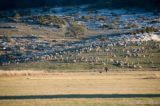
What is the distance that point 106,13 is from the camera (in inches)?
4614

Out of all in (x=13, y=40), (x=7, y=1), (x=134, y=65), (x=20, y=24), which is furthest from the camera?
(x=7, y=1)

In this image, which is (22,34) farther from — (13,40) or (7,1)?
(7,1)

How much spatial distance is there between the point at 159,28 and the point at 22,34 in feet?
77.0

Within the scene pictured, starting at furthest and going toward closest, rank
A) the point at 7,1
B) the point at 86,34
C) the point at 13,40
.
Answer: the point at 7,1 → the point at 86,34 → the point at 13,40

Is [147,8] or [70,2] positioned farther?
[70,2]

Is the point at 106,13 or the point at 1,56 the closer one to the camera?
the point at 1,56

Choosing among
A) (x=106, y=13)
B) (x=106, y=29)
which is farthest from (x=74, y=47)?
(x=106, y=13)

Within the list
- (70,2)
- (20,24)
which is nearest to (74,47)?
(20,24)

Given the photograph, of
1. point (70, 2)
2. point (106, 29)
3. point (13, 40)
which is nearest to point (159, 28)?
point (106, 29)

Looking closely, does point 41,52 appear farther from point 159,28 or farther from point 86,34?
point 159,28

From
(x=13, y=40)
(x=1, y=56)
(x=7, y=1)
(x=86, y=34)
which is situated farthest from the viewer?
(x=7, y=1)

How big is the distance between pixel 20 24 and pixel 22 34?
1134 centimetres

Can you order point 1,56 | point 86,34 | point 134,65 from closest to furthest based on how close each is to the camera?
1. point 134,65
2. point 1,56
3. point 86,34

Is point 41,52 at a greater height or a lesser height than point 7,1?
lesser
